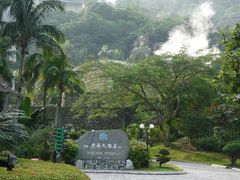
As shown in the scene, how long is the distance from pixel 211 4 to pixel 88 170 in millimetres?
104390

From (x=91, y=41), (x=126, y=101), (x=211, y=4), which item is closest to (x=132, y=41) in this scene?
(x=91, y=41)

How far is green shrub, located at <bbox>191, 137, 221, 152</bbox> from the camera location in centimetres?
3259

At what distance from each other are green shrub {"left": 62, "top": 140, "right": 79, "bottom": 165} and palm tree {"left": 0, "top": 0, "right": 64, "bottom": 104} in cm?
432

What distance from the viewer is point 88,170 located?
20609 millimetres

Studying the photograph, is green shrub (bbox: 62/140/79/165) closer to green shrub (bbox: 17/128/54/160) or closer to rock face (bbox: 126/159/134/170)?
green shrub (bbox: 17/128/54/160)

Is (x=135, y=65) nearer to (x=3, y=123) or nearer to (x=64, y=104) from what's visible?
(x=64, y=104)

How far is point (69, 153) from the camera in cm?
2162

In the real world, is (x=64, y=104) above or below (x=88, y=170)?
above

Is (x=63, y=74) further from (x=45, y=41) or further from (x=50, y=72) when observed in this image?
(x=45, y=41)

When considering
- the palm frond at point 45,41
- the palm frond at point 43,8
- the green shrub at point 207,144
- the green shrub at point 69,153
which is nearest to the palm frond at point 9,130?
the green shrub at point 69,153

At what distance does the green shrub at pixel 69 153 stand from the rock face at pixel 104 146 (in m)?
0.44

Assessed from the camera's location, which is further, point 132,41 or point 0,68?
point 132,41

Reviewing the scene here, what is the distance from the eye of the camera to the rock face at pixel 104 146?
22.0 metres

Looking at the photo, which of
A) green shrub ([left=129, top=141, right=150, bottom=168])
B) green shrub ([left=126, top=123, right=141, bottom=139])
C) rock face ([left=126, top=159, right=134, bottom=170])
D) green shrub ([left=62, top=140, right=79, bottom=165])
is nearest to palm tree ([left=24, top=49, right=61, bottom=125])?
green shrub ([left=62, top=140, right=79, bottom=165])
